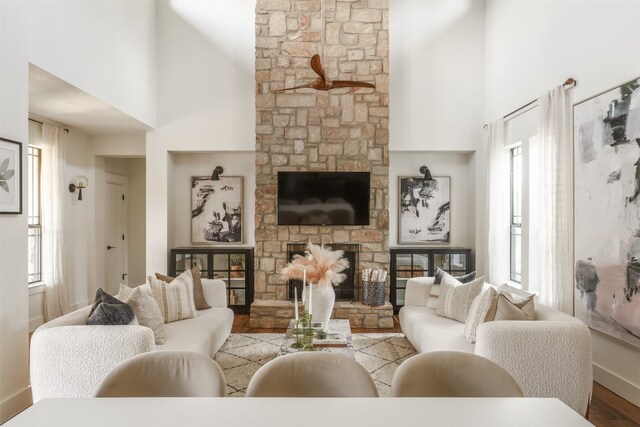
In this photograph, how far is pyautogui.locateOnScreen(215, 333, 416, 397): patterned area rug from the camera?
351 centimetres

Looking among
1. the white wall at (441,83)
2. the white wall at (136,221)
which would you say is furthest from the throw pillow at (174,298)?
the white wall at (136,221)

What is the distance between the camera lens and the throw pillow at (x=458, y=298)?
153 inches

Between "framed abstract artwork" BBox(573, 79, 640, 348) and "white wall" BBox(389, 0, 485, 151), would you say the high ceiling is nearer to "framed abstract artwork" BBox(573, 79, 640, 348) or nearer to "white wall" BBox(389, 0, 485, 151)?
"white wall" BBox(389, 0, 485, 151)

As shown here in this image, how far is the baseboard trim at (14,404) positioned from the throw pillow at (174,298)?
3.51 ft

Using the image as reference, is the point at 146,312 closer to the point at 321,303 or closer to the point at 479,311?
the point at 321,303

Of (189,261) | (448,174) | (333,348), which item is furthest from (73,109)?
(448,174)

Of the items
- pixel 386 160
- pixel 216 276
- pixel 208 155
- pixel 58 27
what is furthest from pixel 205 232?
pixel 58 27

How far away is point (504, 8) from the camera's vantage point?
212 inches

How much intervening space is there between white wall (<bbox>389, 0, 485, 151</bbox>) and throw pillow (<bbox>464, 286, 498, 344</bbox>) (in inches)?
126

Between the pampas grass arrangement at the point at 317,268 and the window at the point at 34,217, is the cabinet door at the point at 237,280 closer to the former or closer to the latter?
the window at the point at 34,217

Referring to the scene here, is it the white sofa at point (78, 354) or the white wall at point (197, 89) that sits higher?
the white wall at point (197, 89)

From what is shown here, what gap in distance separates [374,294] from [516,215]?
1.91 m

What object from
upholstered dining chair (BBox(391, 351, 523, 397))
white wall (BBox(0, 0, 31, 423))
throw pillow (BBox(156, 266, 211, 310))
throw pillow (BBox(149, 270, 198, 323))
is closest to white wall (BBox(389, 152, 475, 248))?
throw pillow (BBox(156, 266, 211, 310))

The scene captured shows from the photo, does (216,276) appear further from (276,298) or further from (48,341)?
(48,341)
